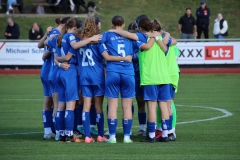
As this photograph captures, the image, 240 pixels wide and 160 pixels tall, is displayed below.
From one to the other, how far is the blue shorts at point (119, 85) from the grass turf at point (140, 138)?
88 cm

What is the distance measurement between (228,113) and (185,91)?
20.4ft

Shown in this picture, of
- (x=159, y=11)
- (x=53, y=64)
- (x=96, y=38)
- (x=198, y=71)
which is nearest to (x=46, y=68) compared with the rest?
(x=53, y=64)

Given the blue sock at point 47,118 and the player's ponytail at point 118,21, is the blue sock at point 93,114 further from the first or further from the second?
the player's ponytail at point 118,21

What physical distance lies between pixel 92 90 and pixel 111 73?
22.0 inches

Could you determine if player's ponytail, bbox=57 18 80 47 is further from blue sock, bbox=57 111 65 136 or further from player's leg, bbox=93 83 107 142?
blue sock, bbox=57 111 65 136

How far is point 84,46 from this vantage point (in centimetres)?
1166

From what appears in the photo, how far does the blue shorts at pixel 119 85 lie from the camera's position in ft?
37.7

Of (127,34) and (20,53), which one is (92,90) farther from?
(20,53)

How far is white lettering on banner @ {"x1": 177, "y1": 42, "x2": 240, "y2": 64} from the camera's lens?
28.2 m

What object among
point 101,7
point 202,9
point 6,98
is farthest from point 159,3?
point 6,98

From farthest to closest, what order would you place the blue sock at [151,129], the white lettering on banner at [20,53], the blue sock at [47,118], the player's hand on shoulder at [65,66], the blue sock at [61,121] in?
1. the white lettering on banner at [20,53]
2. the blue sock at [47,118]
3. the blue sock at [61,121]
4. the player's hand on shoulder at [65,66]
5. the blue sock at [151,129]

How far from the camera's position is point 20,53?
1124 inches

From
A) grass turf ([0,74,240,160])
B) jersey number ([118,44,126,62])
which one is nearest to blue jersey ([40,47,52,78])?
grass turf ([0,74,240,160])

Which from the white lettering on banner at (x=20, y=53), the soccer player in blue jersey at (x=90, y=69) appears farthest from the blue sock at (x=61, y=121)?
the white lettering on banner at (x=20, y=53)
